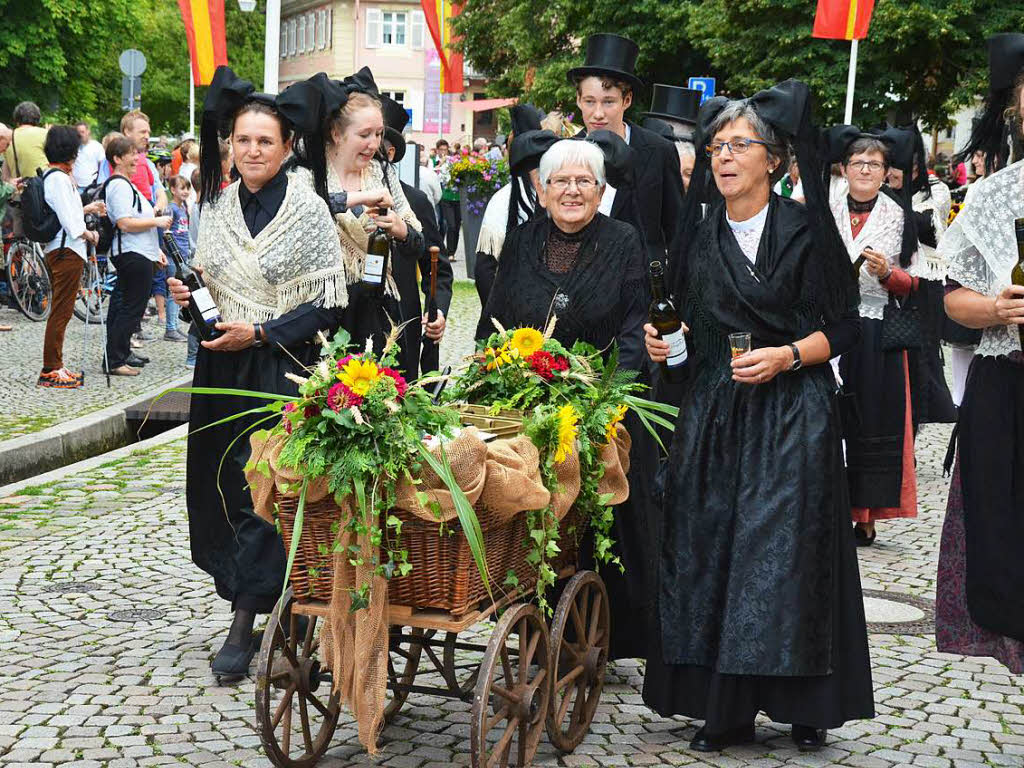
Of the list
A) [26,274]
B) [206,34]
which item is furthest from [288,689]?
[26,274]

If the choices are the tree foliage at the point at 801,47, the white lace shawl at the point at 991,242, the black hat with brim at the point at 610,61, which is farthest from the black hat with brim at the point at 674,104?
the tree foliage at the point at 801,47

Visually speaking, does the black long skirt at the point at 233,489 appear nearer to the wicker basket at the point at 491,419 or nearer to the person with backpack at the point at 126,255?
the wicker basket at the point at 491,419

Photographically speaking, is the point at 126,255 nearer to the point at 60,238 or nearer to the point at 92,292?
the point at 60,238

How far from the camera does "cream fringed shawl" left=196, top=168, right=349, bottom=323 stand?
5602 millimetres

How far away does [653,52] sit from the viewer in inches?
1551

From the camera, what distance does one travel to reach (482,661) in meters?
4.44

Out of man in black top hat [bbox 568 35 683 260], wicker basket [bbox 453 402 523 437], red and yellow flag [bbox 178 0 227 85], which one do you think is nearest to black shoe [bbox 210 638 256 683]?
wicker basket [bbox 453 402 523 437]

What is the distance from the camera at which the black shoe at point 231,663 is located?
554 cm

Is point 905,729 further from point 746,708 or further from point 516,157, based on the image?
point 516,157

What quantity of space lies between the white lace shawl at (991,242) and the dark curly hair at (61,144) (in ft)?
32.0

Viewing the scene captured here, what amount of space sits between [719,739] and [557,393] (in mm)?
1259

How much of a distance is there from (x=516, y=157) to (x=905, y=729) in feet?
8.65

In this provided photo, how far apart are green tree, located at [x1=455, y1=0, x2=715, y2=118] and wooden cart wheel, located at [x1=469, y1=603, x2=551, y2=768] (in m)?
33.9

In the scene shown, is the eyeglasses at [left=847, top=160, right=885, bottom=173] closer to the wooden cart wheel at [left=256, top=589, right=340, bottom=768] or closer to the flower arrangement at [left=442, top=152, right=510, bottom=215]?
the wooden cart wheel at [left=256, top=589, right=340, bottom=768]
